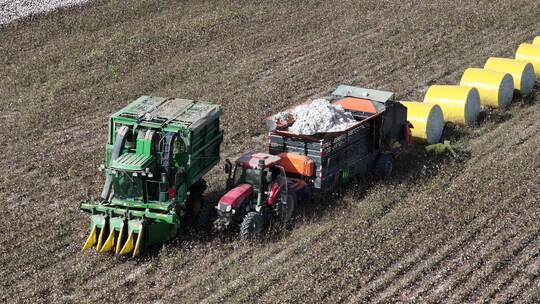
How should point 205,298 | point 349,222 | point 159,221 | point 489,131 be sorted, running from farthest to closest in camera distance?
1. point 489,131
2. point 349,222
3. point 159,221
4. point 205,298

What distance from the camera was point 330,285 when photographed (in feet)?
A: 49.5

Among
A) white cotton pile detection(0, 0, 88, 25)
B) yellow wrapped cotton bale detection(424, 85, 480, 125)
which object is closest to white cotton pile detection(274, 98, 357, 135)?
yellow wrapped cotton bale detection(424, 85, 480, 125)

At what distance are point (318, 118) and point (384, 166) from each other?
2337mm

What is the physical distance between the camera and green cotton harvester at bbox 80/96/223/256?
53.4 feet

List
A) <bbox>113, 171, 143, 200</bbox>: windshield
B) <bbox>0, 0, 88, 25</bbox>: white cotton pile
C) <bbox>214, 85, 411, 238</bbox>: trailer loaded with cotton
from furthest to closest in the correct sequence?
<bbox>0, 0, 88, 25</bbox>: white cotton pile
<bbox>214, 85, 411, 238</bbox>: trailer loaded with cotton
<bbox>113, 171, 143, 200</bbox>: windshield

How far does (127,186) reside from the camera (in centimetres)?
1656

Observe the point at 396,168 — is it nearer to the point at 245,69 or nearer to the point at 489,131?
the point at 489,131

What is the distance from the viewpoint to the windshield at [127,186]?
53.9 ft

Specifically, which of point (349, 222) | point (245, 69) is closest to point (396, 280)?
point (349, 222)

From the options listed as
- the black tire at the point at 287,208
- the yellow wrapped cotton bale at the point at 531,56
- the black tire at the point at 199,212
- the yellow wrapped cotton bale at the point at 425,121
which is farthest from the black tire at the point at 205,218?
the yellow wrapped cotton bale at the point at 531,56

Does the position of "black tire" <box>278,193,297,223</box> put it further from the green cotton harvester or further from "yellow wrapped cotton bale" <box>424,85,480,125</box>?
"yellow wrapped cotton bale" <box>424,85,480,125</box>

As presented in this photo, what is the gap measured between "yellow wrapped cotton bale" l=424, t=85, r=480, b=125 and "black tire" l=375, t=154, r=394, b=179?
12.1ft

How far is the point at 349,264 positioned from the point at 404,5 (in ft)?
70.7

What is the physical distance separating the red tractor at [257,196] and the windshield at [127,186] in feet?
4.96
